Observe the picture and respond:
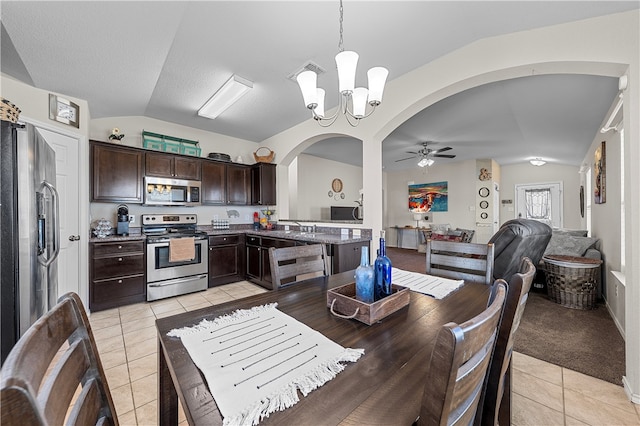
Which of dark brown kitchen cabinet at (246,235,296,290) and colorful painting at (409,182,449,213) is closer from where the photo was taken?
dark brown kitchen cabinet at (246,235,296,290)

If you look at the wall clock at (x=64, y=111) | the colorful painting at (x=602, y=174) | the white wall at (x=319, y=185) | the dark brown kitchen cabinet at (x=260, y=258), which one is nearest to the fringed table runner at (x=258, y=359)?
the dark brown kitchen cabinet at (x=260, y=258)

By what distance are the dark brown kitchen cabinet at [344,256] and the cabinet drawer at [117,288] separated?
256 centimetres

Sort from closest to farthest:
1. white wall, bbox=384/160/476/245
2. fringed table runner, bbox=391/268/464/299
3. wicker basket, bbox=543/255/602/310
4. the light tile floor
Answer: fringed table runner, bbox=391/268/464/299 < the light tile floor < wicker basket, bbox=543/255/602/310 < white wall, bbox=384/160/476/245

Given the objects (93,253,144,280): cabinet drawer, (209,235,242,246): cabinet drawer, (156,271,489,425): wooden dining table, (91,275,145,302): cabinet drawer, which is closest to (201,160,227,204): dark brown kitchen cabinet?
(209,235,242,246): cabinet drawer

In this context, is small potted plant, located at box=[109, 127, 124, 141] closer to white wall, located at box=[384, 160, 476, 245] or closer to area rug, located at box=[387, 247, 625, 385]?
area rug, located at box=[387, 247, 625, 385]

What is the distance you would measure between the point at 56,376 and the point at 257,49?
2.60 metres

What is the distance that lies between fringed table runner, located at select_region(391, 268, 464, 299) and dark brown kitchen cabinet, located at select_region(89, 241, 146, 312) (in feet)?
10.9

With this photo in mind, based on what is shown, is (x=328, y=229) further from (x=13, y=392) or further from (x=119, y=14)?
(x=13, y=392)

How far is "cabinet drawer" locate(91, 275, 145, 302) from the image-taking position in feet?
10.2

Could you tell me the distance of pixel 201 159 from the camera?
420cm

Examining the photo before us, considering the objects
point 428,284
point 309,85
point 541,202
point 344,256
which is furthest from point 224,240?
point 541,202

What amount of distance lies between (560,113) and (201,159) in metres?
5.28

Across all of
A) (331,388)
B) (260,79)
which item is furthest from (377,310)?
(260,79)

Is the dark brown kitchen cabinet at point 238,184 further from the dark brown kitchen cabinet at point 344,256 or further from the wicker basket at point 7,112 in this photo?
the wicker basket at point 7,112
